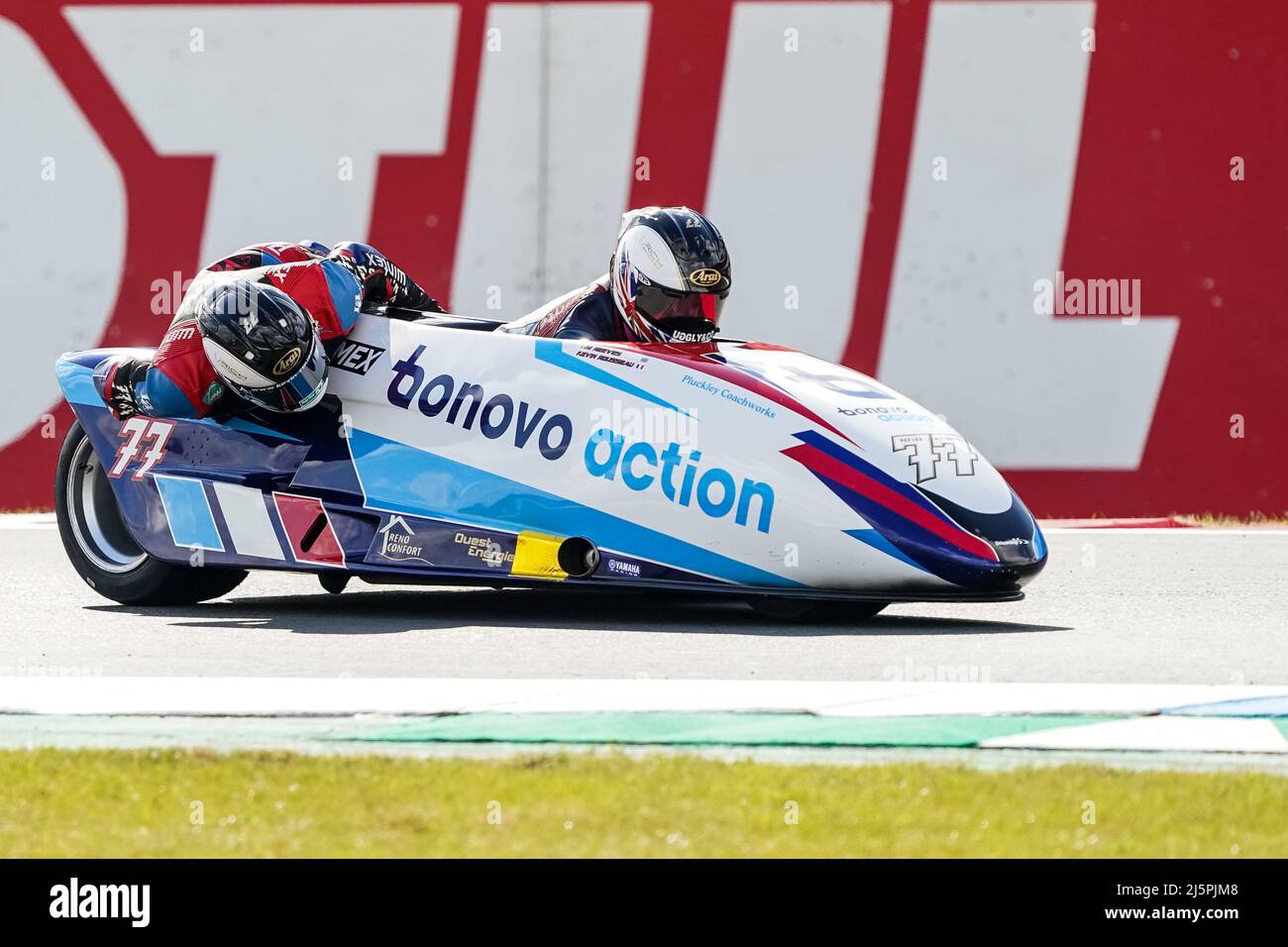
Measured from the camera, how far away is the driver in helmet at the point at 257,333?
27.1 feet

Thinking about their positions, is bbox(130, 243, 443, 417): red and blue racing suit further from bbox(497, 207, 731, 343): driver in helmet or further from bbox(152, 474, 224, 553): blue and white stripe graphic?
bbox(497, 207, 731, 343): driver in helmet

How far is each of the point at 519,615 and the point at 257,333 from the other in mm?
1521

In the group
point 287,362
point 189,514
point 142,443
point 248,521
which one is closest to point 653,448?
point 287,362

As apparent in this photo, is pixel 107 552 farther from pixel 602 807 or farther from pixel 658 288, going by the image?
pixel 602 807

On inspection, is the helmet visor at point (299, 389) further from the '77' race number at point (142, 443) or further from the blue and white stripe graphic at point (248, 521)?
the '77' race number at point (142, 443)

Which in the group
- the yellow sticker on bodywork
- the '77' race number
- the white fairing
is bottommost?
the yellow sticker on bodywork

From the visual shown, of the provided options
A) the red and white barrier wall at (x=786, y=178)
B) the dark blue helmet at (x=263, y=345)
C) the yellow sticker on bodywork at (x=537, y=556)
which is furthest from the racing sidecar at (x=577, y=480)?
the red and white barrier wall at (x=786, y=178)

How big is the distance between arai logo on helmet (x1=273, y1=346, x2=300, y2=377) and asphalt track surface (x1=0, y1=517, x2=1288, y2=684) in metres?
0.98

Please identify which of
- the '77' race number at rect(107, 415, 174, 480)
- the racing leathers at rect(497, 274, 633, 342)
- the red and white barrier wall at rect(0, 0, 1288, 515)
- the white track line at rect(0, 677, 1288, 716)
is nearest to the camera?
the white track line at rect(0, 677, 1288, 716)

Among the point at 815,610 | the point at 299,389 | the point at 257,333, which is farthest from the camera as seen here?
the point at 299,389

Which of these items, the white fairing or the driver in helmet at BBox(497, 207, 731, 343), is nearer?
the white fairing

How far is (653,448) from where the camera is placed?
7676 mm

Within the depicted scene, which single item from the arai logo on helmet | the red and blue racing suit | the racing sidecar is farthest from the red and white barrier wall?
the arai logo on helmet

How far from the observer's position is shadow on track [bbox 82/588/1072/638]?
785 centimetres
